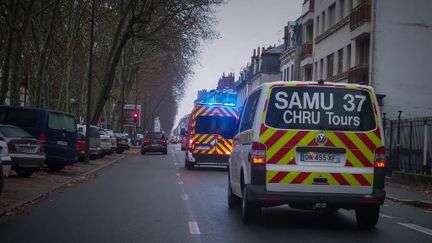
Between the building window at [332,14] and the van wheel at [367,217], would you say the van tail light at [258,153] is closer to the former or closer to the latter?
the van wheel at [367,217]

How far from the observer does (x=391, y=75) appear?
1430 inches

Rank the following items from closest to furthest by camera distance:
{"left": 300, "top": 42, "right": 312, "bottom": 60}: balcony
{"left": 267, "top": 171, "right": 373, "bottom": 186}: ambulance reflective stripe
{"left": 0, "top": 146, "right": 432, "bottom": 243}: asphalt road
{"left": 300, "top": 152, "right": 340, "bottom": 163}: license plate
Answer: {"left": 0, "top": 146, "right": 432, "bottom": 243}: asphalt road → {"left": 267, "top": 171, "right": 373, "bottom": 186}: ambulance reflective stripe → {"left": 300, "top": 152, "right": 340, "bottom": 163}: license plate → {"left": 300, "top": 42, "right": 312, "bottom": 60}: balcony

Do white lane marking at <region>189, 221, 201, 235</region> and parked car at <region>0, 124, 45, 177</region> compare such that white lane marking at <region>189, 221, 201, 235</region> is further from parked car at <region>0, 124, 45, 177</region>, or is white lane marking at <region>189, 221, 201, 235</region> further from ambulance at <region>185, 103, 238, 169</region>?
ambulance at <region>185, 103, 238, 169</region>

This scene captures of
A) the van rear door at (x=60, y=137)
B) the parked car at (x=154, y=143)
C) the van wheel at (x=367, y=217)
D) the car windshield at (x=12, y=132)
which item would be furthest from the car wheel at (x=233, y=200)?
the parked car at (x=154, y=143)

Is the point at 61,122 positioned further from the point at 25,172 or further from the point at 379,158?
the point at 379,158

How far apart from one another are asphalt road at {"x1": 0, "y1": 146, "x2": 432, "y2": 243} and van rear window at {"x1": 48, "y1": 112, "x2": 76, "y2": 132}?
564 centimetres

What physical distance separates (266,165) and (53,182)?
1042cm

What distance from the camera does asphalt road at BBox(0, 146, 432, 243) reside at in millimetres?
9914

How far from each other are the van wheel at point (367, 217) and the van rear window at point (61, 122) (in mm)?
13178

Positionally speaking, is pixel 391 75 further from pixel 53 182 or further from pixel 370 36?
pixel 53 182

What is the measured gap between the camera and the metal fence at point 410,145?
23062 mm

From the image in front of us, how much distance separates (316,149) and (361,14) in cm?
2691

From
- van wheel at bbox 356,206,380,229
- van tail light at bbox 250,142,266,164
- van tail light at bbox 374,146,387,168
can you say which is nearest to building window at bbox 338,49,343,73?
van wheel at bbox 356,206,380,229

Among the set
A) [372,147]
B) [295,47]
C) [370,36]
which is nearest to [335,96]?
[372,147]
